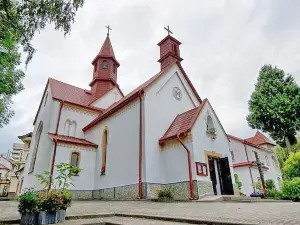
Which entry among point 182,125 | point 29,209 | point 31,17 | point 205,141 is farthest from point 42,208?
point 205,141

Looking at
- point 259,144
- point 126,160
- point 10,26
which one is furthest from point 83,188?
point 259,144

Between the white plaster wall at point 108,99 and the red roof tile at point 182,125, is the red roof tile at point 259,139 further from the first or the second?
the red roof tile at point 182,125

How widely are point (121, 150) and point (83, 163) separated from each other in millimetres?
3811

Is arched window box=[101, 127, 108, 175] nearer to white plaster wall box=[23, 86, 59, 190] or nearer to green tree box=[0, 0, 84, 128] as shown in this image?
white plaster wall box=[23, 86, 59, 190]

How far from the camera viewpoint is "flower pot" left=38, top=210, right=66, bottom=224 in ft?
15.4

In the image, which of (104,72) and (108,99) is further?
(104,72)

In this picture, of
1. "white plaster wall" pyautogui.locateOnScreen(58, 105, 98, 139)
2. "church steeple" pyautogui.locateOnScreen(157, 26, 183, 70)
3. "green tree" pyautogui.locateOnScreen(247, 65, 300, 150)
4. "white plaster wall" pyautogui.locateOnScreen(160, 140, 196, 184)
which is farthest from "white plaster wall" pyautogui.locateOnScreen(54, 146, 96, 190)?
"green tree" pyautogui.locateOnScreen(247, 65, 300, 150)

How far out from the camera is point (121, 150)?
1333cm

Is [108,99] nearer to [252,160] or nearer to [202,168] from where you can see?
[202,168]

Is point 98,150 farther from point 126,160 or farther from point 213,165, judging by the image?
point 213,165

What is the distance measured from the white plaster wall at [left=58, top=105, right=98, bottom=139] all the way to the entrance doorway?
37.4 ft

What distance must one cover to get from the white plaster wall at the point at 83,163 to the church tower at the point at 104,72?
731cm

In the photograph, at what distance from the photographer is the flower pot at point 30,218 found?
4617mm

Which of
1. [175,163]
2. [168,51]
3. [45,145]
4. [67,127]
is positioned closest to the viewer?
[175,163]
